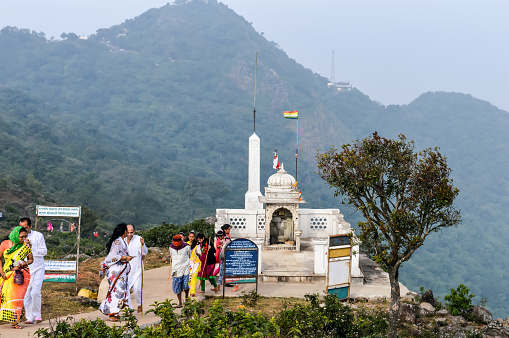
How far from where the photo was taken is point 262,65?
413 ft

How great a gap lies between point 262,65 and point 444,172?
119m

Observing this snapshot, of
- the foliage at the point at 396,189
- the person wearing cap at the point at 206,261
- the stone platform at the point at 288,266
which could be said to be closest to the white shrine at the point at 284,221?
the stone platform at the point at 288,266

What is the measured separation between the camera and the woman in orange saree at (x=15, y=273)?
31.0 ft

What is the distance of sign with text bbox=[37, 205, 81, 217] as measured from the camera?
11.8 meters

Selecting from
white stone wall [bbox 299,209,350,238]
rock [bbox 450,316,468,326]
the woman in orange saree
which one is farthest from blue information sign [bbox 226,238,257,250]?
white stone wall [bbox 299,209,350,238]

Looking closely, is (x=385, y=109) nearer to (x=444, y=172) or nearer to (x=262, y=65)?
(x=262, y=65)

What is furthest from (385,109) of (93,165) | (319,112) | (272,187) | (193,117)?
(272,187)

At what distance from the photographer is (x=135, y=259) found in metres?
10.6

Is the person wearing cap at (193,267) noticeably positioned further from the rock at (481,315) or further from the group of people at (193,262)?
the rock at (481,315)

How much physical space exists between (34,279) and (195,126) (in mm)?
92995

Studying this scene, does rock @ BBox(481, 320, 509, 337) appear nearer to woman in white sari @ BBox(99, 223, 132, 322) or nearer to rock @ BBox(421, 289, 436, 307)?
rock @ BBox(421, 289, 436, 307)

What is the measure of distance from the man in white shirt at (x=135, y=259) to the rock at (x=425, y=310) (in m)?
5.85

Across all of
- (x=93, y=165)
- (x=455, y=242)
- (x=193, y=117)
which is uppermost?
(x=193, y=117)

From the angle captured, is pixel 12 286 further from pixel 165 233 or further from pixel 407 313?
pixel 165 233
